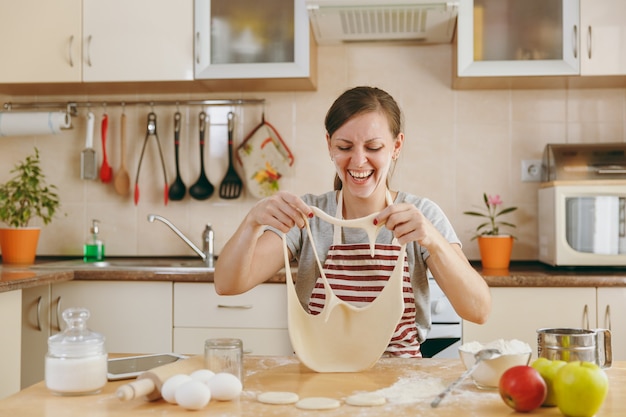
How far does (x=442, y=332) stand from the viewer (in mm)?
2451

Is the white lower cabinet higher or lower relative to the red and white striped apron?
lower

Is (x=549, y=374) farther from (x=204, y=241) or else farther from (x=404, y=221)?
(x=204, y=241)

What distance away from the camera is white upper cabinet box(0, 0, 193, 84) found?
2783 mm

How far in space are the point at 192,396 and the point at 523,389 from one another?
0.47 meters

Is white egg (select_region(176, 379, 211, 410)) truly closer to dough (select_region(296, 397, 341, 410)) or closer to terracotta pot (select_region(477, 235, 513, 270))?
dough (select_region(296, 397, 341, 410))

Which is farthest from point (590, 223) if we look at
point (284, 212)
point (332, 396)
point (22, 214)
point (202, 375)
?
point (22, 214)

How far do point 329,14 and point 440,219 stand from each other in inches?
47.4

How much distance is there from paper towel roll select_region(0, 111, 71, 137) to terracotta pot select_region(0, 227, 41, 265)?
44 centimetres

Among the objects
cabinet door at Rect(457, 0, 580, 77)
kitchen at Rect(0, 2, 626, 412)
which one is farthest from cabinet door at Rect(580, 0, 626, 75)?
kitchen at Rect(0, 2, 626, 412)

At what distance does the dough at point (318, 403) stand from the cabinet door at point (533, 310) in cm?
144

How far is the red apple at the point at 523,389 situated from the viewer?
1.03 meters

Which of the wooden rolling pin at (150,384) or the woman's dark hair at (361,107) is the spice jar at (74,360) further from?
the woman's dark hair at (361,107)

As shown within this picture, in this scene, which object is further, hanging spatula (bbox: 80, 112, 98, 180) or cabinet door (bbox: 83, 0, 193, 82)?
hanging spatula (bbox: 80, 112, 98, 180)

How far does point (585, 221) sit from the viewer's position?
102 inches
